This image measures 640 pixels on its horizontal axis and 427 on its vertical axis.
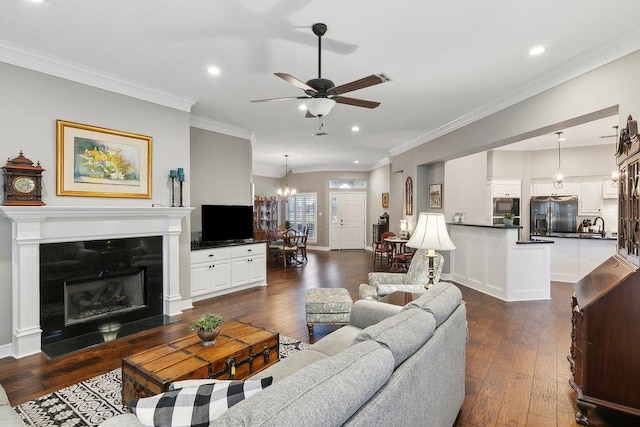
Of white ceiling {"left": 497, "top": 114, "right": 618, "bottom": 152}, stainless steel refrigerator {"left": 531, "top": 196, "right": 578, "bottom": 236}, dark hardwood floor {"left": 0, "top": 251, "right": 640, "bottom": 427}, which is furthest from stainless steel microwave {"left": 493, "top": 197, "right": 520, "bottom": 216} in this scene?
dark hardwood floor {"left": 0, "top": 251, "right": 640, "bottom": 427}

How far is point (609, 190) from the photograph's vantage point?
6.77 meters

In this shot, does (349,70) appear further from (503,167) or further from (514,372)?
(503,167)

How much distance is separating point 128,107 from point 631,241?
518 cm

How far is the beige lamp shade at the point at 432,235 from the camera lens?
292 centimetres

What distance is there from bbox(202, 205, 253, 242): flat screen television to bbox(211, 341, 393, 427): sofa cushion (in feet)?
14.8

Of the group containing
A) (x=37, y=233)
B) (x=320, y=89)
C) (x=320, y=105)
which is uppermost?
(x=320, y=89)

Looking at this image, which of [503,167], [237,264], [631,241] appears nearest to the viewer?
[631,241]

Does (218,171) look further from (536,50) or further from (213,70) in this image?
(536,50)

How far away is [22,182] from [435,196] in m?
6.37

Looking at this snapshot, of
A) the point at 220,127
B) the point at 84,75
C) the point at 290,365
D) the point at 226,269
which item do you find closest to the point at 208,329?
the point at 290,365

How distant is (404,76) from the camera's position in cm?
370

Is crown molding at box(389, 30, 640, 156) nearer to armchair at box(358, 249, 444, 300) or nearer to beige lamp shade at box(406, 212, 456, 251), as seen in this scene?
beige lamp shade at box(406, 212, 456, 251)

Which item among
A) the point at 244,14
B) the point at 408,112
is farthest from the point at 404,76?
the point at 244,14

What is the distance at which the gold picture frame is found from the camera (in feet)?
11.4
